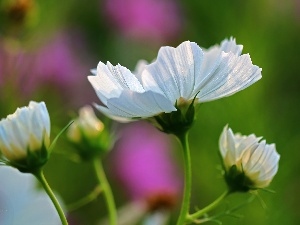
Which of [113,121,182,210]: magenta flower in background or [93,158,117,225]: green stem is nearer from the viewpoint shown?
[93,158,117,225]: green stem

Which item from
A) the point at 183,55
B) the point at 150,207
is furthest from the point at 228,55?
the point at 150,207

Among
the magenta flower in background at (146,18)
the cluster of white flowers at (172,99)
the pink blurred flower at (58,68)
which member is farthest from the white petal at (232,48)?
the magenta flower in background at (146,18)

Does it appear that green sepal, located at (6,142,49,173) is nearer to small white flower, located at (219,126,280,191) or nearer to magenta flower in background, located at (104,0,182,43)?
small white flower, located at (219,126,280,191)

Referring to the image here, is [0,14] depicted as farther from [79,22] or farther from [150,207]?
[79,22]

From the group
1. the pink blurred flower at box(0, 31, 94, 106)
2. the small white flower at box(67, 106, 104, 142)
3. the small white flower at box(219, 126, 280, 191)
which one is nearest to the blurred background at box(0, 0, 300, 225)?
the pink blurred flower at box(0, 31, 94, 106)

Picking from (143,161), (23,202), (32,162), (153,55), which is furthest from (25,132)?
(153,55)

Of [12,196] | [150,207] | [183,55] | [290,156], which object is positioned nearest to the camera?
[183,55]
